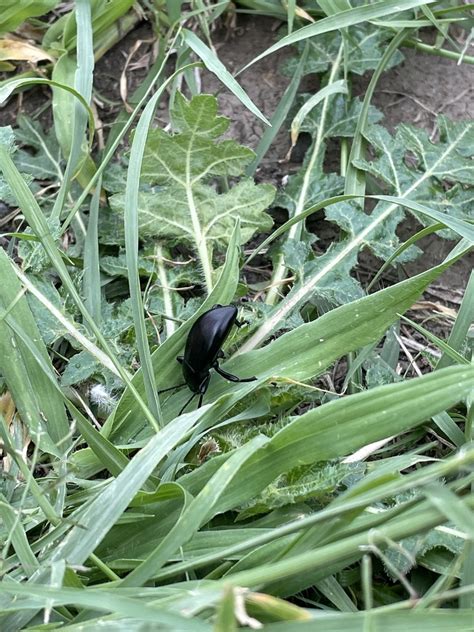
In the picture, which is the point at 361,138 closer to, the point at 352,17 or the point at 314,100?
the point at 314,100

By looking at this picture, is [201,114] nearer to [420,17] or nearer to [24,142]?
[24,142]

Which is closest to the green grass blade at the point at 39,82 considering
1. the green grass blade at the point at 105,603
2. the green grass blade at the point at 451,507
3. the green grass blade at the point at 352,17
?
the green grass blade at the point at 352,17

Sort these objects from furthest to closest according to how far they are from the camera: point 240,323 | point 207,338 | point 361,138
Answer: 1. point 361,138
2. point 240,323
3. point 207,338

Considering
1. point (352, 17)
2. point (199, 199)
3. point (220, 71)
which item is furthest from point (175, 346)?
point (352, 17)

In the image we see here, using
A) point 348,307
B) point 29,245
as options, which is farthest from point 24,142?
point 348,307

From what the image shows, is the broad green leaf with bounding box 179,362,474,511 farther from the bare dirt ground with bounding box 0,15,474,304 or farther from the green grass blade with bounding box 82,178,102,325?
the bare dirt ground with bounding box 0,15,474,304
